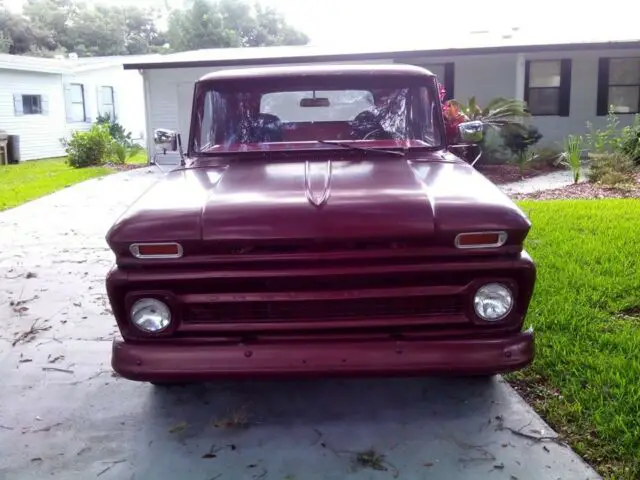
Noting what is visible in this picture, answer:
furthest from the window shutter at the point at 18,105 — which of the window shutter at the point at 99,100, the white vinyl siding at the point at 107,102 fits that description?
the white vinyl siding at the point at 107,102

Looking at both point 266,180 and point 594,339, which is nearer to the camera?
point 266,180

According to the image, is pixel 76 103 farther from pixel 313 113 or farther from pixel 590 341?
pixel 590 341

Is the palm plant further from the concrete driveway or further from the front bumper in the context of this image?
the front bumper

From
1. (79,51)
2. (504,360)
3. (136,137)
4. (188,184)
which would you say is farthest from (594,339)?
(79,51)

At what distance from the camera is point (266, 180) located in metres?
3.50

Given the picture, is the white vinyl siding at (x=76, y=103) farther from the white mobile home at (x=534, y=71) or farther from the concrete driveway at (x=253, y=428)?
the concrete driveway at (x=253, y=428)

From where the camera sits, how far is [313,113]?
444 cm

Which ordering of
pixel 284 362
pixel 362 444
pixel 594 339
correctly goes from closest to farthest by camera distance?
pixel 284 362
pixel 362 444
pixel 594 339

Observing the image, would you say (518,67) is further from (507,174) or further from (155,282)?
(155,282)

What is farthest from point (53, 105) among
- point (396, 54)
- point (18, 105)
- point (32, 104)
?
point (396, 54)

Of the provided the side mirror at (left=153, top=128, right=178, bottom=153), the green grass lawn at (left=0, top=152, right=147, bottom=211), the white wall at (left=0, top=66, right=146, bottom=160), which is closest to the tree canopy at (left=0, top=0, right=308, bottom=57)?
the white wall at (left=0, top=66, right=146, bottom=160)

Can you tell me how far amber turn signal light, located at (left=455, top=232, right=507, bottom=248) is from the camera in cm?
297

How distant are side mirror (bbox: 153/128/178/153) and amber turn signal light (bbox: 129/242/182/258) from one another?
1.84m

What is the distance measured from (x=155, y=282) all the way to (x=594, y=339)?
288cm
